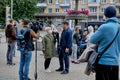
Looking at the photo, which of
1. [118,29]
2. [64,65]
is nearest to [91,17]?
[64,65]

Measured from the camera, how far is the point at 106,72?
22.9ft

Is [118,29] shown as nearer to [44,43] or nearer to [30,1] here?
[44,43]

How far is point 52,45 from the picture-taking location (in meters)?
14.1

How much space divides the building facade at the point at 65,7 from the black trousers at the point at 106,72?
8146 centimetres

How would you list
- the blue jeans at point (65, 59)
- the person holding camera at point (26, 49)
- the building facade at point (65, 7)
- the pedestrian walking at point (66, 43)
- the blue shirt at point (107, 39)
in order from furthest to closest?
1. the building facade at point (65, 7)
2. the blue jeans at point (65, 59)
3. the pedestrian walking at point (66, 43)
4. the person holding camera at point (26, 49)
5. the blue shirt at point (107, 39)

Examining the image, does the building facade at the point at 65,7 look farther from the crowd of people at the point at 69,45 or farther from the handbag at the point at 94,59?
the handbag at the point at 94,59

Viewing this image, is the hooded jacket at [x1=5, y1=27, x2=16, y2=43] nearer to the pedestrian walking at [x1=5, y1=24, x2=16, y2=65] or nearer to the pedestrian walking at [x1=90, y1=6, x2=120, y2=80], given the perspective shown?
the pedestrian walking at [x1=5, y1=24, x2=16, y2=65]

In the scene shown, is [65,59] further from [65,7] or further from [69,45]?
[65,7]

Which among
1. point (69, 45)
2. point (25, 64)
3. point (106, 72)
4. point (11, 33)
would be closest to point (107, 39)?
point (106, 72)

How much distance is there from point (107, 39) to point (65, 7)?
287 feet

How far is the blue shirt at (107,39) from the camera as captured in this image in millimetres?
6953

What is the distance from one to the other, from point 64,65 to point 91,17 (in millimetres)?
76323

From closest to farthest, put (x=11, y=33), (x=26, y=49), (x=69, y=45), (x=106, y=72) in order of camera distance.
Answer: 1. (x=106, y=72)
2. (x=26, y=49)
3. (x=69, y=45)
4. (x=11, y=33)

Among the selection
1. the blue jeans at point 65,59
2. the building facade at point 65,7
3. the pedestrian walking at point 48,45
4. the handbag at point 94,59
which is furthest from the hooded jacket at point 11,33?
the building facade at point 65,7
